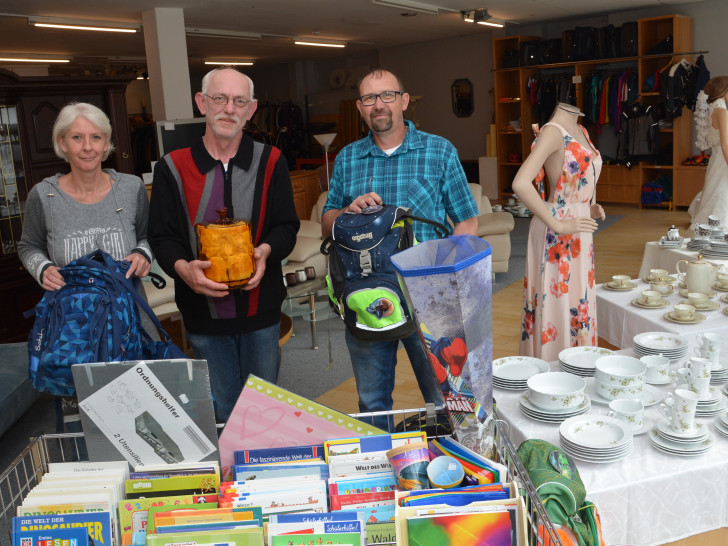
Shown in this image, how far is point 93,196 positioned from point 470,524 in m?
1.68

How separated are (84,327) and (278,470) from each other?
89 centimetres

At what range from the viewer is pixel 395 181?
220 centimetres

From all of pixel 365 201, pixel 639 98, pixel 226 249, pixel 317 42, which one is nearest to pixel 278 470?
pixel 226 249

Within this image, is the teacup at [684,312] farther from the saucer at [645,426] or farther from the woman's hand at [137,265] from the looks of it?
the woman's hand at [137,265]

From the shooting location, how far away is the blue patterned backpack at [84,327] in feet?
5.99

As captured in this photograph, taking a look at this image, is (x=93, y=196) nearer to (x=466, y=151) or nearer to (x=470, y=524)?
(x=470, y=524)

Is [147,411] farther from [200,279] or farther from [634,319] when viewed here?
[634,319]

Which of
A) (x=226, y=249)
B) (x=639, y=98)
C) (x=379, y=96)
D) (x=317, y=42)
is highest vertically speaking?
(x=317, y=42)

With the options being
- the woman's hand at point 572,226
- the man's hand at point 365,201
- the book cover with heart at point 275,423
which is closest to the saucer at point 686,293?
the woman's hand at point 572,226

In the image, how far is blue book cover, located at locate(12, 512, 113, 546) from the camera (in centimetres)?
108

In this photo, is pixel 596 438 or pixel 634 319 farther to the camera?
pixel 634 319

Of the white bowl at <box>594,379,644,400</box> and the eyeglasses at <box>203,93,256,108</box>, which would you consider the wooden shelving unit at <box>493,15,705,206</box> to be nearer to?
the white bowl at <box>594,379,644,400</box>

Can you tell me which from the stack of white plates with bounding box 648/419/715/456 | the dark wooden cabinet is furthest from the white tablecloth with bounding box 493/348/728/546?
the dark wooden cabinet

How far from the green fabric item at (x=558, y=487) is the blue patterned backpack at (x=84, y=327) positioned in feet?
3.48
